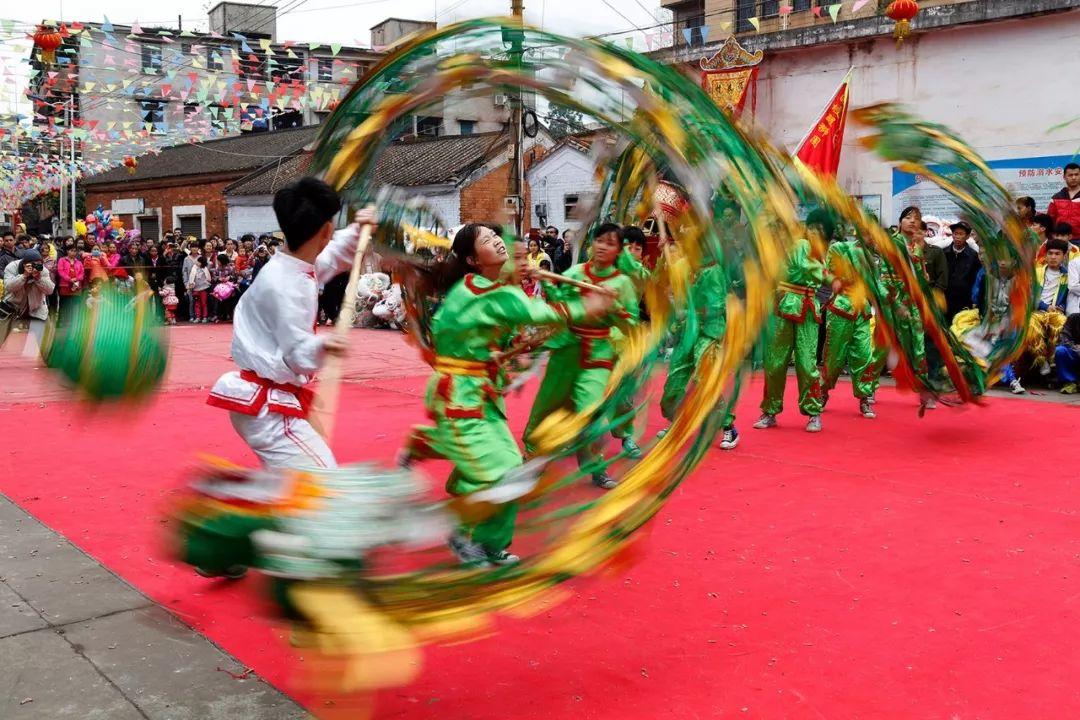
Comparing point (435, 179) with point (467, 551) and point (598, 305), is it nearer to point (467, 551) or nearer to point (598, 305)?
point (598, 305)

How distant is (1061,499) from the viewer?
5062mm

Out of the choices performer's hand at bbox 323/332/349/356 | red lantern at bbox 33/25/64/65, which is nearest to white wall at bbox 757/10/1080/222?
red lantern at bbox 33/25/64/65

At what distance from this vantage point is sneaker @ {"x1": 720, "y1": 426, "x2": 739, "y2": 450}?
20.7 ft

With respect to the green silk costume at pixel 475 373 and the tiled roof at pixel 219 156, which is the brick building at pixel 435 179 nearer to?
the tiled roof at pixel 219 156

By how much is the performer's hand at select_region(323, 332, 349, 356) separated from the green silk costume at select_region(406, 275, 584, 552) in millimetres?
847

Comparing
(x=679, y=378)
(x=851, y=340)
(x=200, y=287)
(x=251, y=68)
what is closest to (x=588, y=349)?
(x=679, y=378)

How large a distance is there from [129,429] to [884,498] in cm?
490

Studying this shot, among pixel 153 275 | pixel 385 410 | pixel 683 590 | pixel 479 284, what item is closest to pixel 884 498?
pixel 683 590

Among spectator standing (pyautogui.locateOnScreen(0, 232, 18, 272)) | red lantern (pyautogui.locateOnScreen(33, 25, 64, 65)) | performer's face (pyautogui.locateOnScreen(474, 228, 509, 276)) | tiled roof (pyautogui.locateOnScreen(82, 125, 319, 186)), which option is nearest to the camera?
performer's face (pyautogui.locateOnScreen(474, 228, 509, 276))

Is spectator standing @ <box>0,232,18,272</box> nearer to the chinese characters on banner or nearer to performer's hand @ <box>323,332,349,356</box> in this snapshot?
the chinese characters on banner

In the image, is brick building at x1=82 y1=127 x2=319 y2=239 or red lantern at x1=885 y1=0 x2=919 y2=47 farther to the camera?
brick building at x1=82 y1=127 x2=319 y2=239

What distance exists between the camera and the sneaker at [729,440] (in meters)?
6.32

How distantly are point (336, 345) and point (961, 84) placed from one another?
11.3m

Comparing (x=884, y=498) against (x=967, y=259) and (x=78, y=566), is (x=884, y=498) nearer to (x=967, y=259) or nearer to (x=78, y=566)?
(x=78, y=566)
